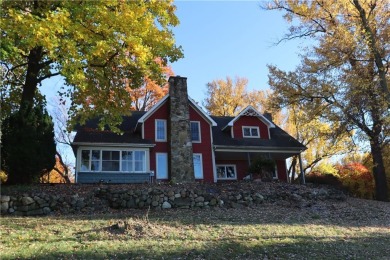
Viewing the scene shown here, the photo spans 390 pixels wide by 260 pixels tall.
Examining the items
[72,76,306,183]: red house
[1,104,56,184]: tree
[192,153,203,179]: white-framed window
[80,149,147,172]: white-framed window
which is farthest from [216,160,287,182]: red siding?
[1,104,56,184]: tree

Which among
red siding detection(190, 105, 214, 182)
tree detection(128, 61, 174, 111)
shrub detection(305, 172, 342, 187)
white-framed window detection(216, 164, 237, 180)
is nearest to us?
red siding detection(190, 105, 214, 182)

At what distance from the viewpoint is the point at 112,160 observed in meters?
22.1

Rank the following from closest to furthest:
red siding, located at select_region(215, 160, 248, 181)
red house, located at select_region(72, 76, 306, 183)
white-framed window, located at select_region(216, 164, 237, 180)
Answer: red house, located at select_region(72, 76, 306, 183)
white-framed window, located at select_region(216, 164, 237, 180)
red siding, located at select_region(215, 160, 248, 181)

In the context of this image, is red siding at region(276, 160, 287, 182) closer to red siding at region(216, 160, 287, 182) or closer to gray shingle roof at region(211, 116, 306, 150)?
red siding at region(216, 160, 287, 182)

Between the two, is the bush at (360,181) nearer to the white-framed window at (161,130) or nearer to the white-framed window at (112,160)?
the white-framed window at (161,130)

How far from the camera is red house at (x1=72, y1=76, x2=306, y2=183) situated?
845 inches

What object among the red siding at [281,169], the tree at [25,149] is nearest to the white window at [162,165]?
the tree at [25,149]

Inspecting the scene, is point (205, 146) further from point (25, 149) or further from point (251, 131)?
point (25, 149)

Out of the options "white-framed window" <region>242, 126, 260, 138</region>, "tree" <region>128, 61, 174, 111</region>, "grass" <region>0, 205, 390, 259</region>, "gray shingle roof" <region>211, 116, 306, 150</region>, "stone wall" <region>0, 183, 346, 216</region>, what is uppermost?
"tree" <region>128, 61, 174, 111</region>

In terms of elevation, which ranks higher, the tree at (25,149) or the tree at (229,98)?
the tree at (229,98)

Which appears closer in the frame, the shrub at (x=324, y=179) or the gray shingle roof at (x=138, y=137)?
the gray shingle roof at (x=138, y=137)

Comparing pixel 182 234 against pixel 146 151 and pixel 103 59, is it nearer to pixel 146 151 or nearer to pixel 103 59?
pixel 103 59

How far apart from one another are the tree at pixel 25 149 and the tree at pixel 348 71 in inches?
566

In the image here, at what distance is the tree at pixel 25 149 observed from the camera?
15.3 metres
